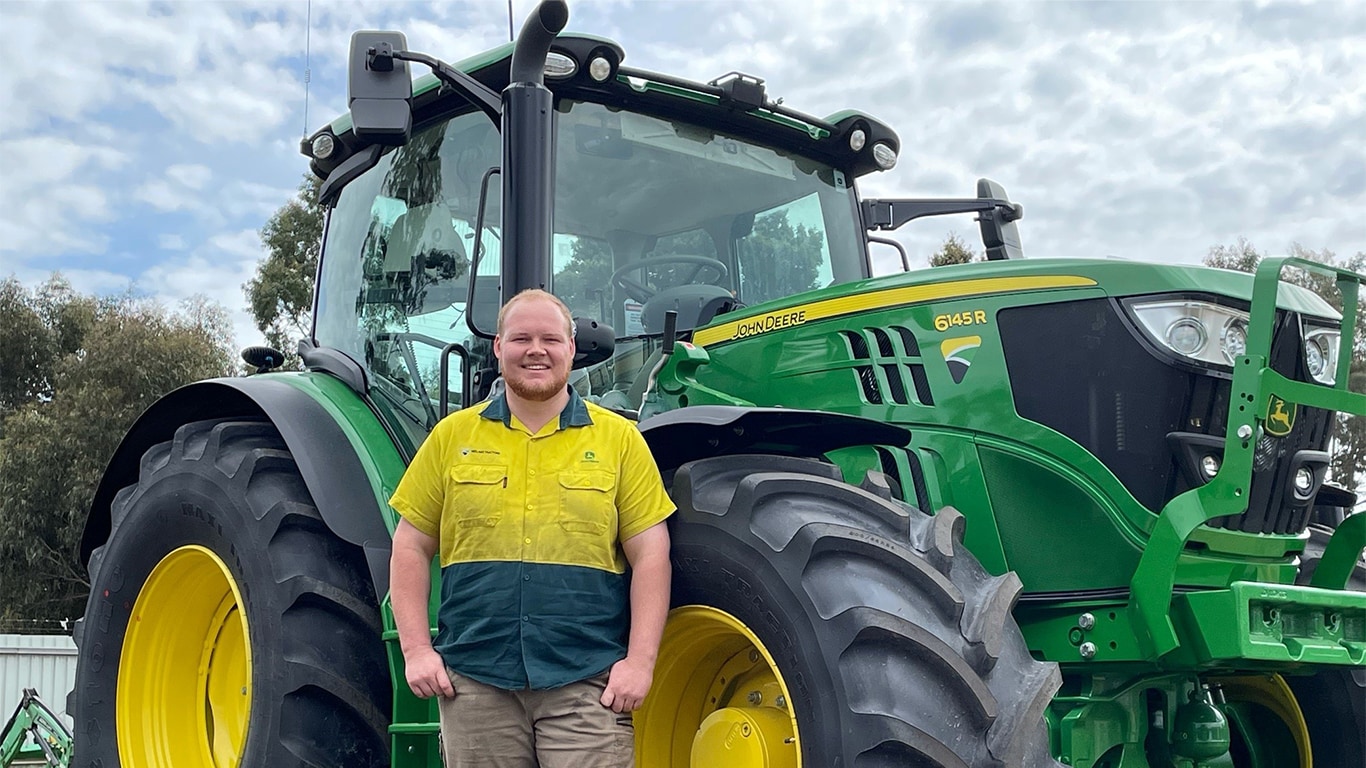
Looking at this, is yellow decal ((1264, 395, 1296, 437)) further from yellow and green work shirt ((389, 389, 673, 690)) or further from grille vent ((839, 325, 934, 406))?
yellow and green work shirt ((389, 389, 673, 690))

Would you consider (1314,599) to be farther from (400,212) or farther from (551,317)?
(400,212)

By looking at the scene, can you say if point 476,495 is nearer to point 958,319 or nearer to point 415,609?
point 415,609

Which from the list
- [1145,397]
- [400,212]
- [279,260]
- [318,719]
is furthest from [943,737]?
[279,260]

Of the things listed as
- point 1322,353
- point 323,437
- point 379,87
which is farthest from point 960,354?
point 323,437

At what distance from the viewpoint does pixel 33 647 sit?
15930mm

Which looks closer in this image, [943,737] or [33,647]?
[943,737]

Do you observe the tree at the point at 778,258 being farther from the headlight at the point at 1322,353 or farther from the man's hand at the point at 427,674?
the man's hand at the point at 427,674

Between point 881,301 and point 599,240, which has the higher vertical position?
point 599,240

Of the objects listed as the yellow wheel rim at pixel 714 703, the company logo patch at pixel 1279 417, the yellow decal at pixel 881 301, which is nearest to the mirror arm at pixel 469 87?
the yellow decal at pixel 881 301

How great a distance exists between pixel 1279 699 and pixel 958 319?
1.54m

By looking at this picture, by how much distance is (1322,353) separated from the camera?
3404 millimetres

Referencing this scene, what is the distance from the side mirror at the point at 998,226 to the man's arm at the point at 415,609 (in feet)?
9.84

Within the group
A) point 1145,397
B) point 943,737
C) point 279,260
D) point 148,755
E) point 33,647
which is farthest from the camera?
point 279,260

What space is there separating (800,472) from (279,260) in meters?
23.8
